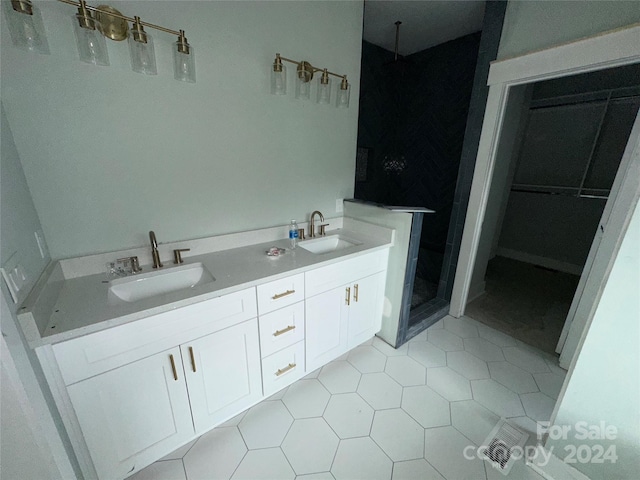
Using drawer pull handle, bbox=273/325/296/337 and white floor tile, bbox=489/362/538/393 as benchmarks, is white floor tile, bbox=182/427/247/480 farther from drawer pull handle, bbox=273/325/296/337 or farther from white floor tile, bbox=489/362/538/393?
white floor tile, bbox=489/362/538/393

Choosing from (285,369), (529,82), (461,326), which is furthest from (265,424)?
(529,82)

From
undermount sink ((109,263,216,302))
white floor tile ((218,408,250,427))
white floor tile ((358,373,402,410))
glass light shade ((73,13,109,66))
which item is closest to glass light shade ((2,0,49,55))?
glass light shade ((73,13,109,66))

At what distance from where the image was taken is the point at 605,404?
105 cm

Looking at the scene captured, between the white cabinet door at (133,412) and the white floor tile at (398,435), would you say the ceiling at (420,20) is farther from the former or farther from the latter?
the white floor tile at (398,435)

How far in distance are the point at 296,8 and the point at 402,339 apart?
2.57 m

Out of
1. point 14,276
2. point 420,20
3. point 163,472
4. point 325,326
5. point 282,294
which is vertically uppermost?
point 420,20

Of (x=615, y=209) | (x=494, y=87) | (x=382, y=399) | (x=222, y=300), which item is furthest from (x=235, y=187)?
(x=615, y=209)

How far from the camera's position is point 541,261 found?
3898 millimetres

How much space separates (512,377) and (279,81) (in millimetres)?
2651

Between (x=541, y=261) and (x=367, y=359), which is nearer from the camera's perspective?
(x=367, y=359)

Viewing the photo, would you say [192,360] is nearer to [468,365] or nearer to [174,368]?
[174,368]

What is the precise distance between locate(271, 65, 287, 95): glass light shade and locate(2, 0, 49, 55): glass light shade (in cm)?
105

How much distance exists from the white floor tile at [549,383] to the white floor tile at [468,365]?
326mm

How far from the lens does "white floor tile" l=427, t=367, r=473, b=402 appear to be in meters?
1.64
